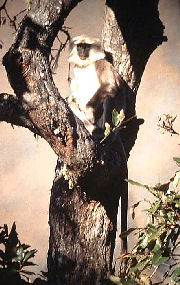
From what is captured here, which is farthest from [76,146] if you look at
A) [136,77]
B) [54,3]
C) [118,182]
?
[136,77]

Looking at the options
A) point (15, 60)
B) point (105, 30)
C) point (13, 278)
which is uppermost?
point (105, 30)

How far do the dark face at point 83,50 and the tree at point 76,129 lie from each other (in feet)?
1.66

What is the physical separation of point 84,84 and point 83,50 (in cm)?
34

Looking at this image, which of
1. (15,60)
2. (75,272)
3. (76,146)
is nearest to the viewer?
(15,60)

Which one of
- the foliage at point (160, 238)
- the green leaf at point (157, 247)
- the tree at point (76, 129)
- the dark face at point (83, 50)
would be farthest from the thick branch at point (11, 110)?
the dark face at point (83, 50)

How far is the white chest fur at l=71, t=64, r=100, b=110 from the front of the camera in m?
2.46

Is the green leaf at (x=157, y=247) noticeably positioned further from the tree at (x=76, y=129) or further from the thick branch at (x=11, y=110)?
the thick branch at (x=11, y=110)

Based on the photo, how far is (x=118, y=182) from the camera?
72.5 inches

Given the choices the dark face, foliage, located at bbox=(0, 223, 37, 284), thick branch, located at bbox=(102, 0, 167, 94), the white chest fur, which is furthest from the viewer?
the dark face

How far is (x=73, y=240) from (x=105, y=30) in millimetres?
1282

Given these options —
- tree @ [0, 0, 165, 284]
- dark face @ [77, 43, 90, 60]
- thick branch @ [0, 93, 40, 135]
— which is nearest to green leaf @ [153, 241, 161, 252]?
tree @ [0, 0, 165, 284]

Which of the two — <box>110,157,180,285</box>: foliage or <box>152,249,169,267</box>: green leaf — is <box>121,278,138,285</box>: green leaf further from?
<box>152,249,169,267</box>: green leaf

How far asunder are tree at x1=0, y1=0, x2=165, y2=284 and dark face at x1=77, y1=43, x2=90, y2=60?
506 mm

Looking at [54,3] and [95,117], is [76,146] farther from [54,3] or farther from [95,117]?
[95,117]
